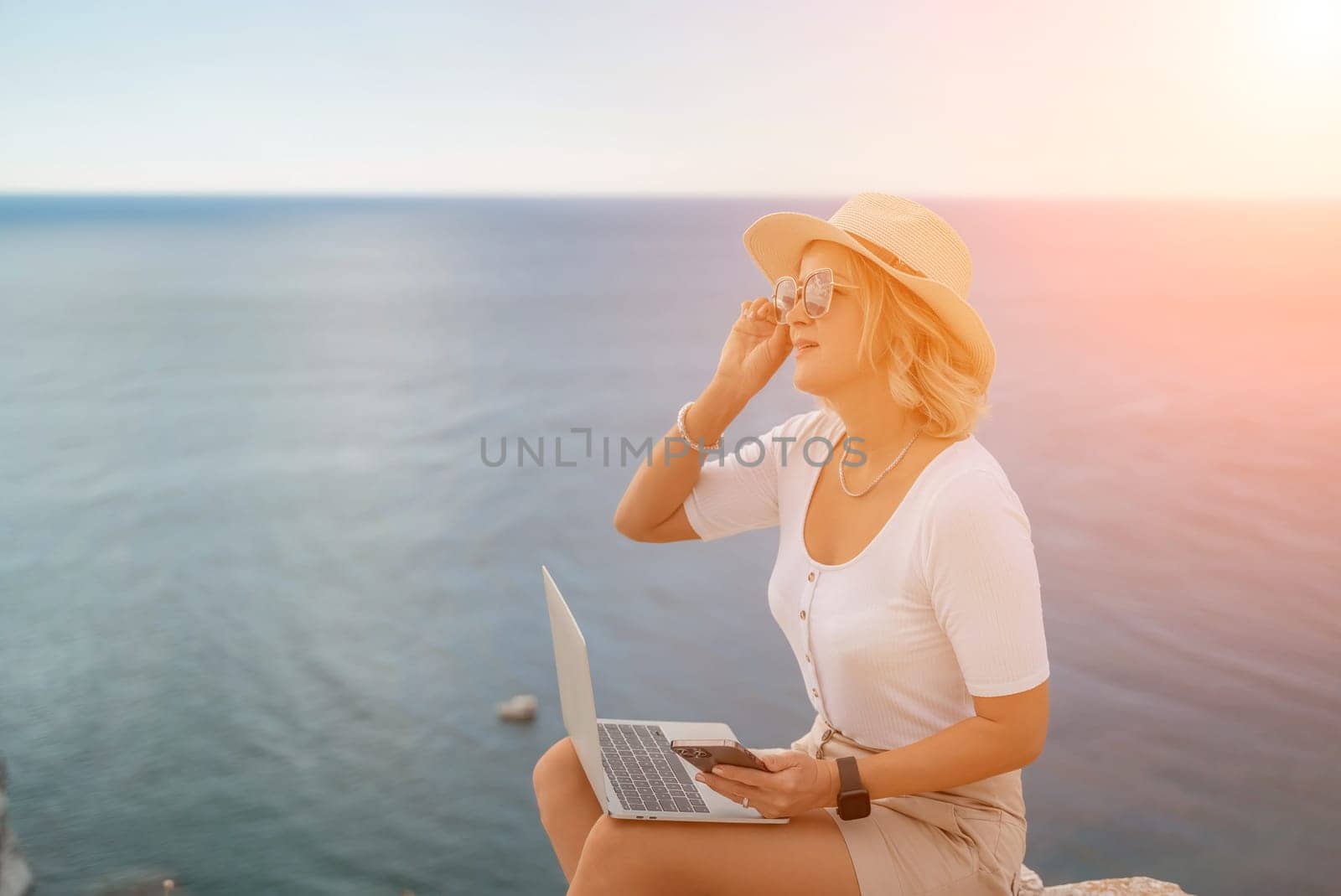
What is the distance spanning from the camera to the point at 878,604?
1416 millimetres

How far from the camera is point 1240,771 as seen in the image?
383 centimetres

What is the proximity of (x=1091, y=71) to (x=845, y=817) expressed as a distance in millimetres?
18933

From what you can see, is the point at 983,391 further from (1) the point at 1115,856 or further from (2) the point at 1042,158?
(2) the point at 1042,158

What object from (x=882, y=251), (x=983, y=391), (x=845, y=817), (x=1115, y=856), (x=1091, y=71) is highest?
(x=1091, y=71)

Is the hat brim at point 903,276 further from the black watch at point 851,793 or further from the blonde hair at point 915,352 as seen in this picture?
the black watch at point 851,793

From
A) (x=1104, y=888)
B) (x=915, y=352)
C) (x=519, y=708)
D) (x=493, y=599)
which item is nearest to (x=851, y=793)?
(x=915, y=352)

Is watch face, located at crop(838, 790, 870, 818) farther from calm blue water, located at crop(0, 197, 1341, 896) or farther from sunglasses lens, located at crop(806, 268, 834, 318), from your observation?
calm blue water, located at crop(0, 197, 1341, 896)

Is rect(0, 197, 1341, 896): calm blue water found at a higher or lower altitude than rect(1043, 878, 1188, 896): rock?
lower

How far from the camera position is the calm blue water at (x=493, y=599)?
12.2 ft

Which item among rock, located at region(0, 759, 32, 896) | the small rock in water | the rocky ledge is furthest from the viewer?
the small rock in water

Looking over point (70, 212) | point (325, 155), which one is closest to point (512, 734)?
point (325, 155)

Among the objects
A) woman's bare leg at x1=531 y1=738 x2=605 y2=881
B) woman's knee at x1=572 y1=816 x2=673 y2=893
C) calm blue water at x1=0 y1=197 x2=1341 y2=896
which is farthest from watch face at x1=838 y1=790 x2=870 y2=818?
calm blue water at x1=0 y1=197 x2=1341 y2=896

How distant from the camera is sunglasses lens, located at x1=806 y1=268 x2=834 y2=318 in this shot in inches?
59.7

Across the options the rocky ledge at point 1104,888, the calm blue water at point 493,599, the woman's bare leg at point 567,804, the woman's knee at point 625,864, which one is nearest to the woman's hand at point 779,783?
the woman's knee at point 625,864
